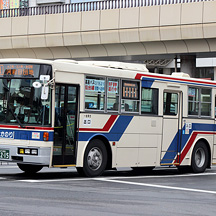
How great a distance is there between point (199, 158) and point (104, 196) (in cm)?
792

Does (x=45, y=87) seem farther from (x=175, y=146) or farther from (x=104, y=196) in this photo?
(x=175, y=146)

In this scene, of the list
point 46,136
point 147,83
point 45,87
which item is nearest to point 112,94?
point 147,83

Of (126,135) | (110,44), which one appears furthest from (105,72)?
(110,44)

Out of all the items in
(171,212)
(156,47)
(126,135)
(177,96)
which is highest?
(156,47)

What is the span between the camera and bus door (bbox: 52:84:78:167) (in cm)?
1443

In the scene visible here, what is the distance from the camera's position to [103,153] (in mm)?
15531

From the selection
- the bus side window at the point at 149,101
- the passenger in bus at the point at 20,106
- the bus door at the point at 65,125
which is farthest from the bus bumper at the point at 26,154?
the bus side window at the point at 149,101

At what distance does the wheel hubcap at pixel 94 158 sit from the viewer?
1524 cm

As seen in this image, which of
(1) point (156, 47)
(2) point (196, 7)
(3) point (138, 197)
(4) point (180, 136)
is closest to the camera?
(3) point (138, 197)

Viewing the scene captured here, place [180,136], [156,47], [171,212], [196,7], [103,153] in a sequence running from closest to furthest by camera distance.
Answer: [171,212], [103,153], [180,136], [196,7], [156,47]

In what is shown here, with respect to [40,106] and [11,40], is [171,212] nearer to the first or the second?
[40,106]

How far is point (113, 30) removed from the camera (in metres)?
32.8

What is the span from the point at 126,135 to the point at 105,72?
1.73 m

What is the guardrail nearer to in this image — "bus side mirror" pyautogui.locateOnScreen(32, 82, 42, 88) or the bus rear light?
"bus side mirror" pyautogui.locateOnScreen(32, 82, 42, 88)
